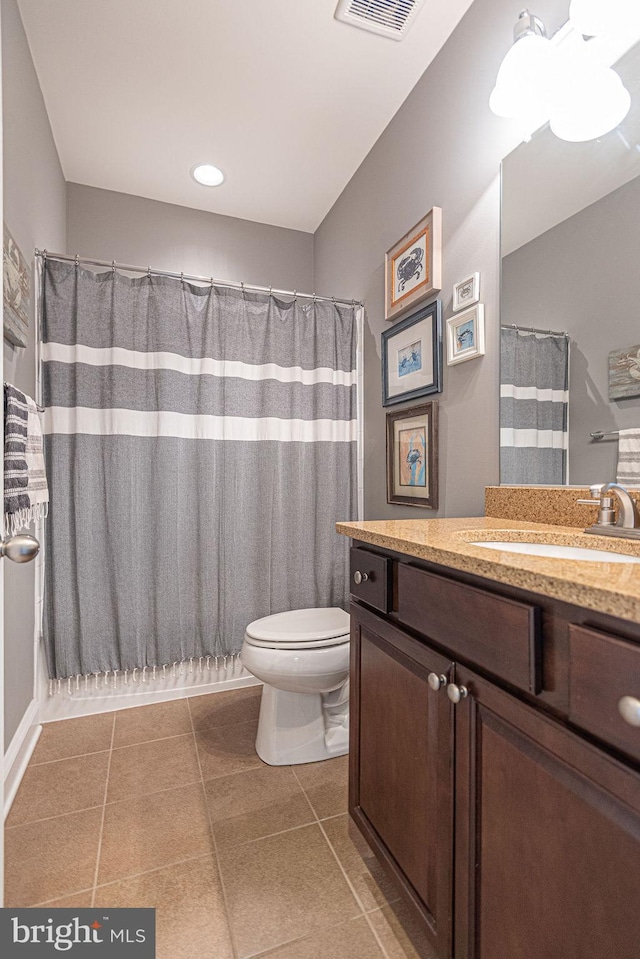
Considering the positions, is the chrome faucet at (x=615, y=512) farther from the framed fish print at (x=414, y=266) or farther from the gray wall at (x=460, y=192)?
the framed fish print at (x=414, y=266)

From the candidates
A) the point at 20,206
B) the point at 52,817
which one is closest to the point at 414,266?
the point at 20,206

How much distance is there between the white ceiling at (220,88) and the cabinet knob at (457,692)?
2058 millimetres

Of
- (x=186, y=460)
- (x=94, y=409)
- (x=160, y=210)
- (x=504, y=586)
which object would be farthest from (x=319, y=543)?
(x=160, y=210)

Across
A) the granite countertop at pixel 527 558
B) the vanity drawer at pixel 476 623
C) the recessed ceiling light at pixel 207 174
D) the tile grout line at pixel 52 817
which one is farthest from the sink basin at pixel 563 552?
the recessed ceiling light at pixel 207 174

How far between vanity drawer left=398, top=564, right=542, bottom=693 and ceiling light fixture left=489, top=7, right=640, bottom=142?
116 centimetres

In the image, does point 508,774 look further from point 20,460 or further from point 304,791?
point 20,460

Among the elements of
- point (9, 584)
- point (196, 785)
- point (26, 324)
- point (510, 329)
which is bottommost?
point (196, 785)

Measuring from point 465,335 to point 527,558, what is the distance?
104 centimetres

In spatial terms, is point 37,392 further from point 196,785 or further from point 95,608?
point 196,785

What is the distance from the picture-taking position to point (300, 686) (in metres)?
1.61

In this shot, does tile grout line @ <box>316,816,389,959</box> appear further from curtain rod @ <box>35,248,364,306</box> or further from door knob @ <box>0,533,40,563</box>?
curtain rod @ <box>35,248,364,306</box>

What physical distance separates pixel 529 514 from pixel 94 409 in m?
1.66

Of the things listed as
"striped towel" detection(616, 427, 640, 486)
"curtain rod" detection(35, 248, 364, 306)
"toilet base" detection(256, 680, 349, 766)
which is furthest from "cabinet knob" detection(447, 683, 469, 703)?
"curtain rod" detection(35, 248, 364, 306)

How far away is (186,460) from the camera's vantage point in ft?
6.77
